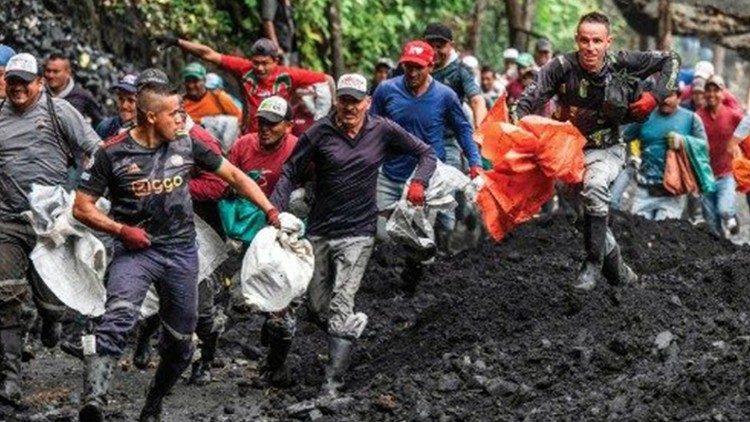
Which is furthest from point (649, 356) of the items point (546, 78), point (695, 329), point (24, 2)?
point (24, 2)

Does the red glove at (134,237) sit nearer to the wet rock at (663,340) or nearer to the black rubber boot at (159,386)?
the black rubber boot at (159,386)

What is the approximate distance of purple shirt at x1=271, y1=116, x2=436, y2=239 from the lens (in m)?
11.0

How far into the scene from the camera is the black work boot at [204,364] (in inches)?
464

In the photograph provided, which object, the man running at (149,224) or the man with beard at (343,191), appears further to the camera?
the man with beard at (343,191)

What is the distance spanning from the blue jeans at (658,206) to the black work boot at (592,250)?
18.7 feet

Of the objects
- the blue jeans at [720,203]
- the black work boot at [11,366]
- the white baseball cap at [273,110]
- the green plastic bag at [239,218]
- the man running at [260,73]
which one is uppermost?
the white baseball cap at [273,110]

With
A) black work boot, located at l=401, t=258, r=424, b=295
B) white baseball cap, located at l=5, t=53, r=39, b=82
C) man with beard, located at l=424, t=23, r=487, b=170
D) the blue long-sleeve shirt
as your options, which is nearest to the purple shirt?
white baseball cap, located at l=5, t=53, r=39, b=82

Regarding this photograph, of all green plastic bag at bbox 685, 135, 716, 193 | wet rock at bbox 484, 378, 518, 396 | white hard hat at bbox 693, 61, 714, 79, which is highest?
wet rock at bbox 484, 378, 518, 396

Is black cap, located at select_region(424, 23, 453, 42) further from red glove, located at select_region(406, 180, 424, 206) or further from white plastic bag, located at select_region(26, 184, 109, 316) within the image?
white plastic bag, located at select_region(26, 184, 109, 316)

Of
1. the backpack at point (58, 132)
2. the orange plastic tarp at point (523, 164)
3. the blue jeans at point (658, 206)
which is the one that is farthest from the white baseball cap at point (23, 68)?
the blue jeans at point (658, 206)

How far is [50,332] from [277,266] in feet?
8.05

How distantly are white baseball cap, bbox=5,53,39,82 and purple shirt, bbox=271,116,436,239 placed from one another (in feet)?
5.74

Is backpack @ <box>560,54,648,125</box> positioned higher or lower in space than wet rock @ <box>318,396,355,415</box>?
higher

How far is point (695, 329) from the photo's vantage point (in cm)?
1080
